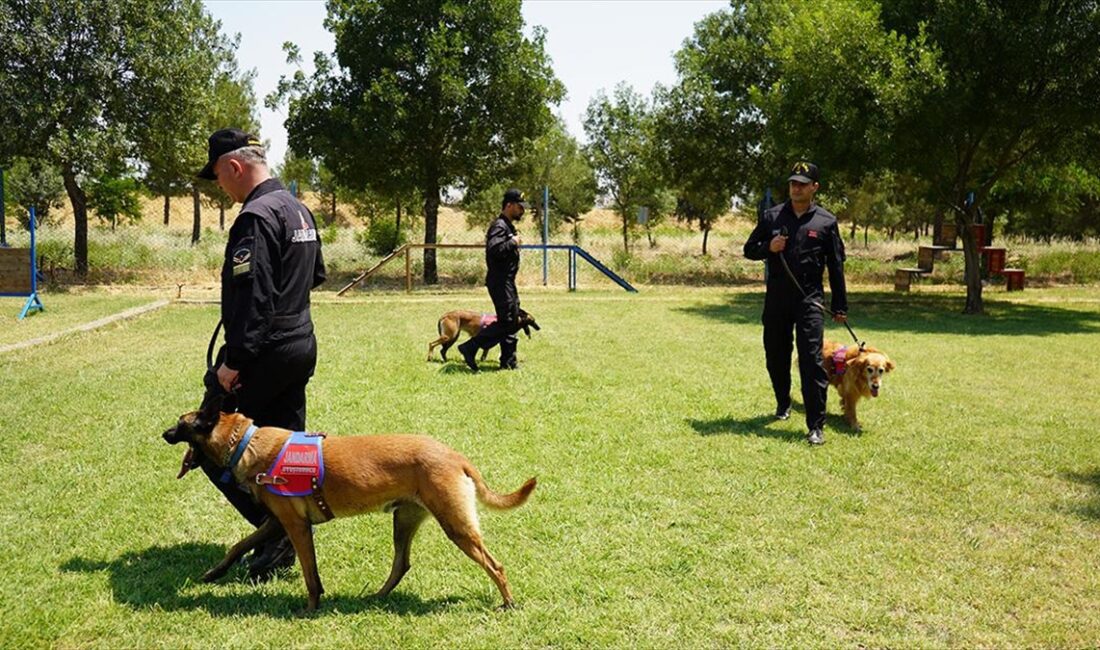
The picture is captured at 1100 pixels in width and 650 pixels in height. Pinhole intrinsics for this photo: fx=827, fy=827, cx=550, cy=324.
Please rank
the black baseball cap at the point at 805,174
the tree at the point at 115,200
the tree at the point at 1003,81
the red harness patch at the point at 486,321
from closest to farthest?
the black baseball cap at the point at 805,174
the red harness patch at the point at 486,321
the tree at the point at 1003,81
the tree at the point at 115,200

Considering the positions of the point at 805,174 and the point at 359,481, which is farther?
the point at 805,174

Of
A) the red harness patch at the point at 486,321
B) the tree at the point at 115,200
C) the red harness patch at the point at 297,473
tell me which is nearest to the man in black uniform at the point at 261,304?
the red harness patch at the point at 297,473

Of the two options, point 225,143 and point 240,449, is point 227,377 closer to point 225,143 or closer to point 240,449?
point 240,449

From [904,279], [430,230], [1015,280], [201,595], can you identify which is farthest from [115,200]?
[201,595]

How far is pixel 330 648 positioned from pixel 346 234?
Result: 116ft

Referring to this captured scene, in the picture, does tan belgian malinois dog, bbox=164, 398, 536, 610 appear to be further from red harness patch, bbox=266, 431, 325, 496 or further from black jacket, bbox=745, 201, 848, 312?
black jacket, bbox=745, 201, 848, 312

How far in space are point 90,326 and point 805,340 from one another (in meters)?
11.8

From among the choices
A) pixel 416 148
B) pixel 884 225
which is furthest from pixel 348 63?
pixel 884 225

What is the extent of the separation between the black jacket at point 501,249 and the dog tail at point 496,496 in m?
6.14

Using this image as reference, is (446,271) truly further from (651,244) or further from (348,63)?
(651,244)

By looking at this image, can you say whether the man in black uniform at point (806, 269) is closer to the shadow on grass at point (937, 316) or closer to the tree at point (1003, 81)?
the shadow on grass at point (937, 316)

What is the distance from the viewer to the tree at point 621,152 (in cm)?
3516

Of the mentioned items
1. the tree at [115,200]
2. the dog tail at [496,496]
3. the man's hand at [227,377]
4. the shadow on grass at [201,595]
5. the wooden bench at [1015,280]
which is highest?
the tree at [115,200]

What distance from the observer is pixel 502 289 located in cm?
1005
